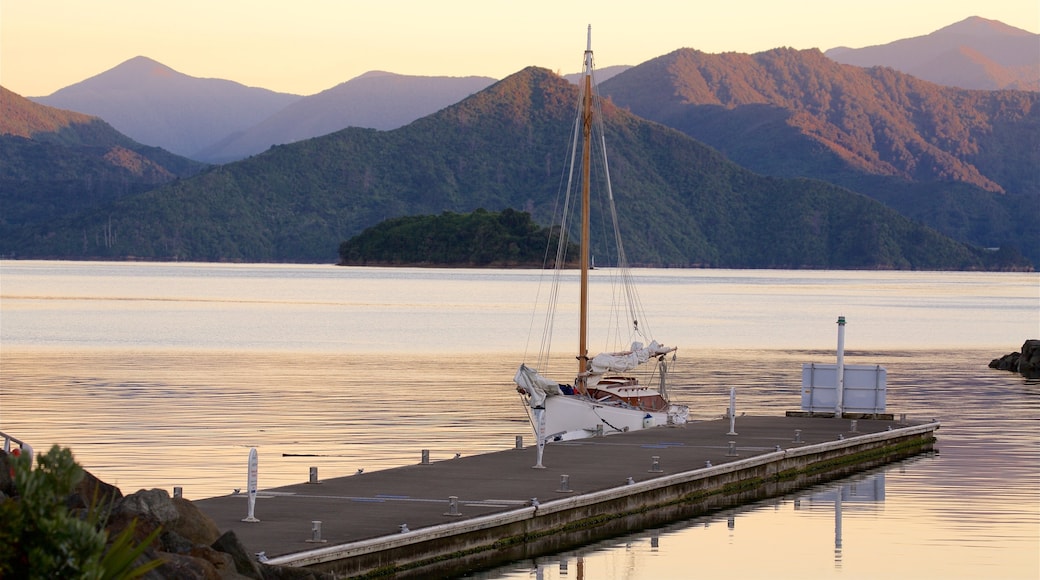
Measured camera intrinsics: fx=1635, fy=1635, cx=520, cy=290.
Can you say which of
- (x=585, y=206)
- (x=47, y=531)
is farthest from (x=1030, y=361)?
(x=47, y=531)

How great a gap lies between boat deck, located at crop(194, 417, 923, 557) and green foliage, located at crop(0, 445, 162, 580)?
590 centimetres

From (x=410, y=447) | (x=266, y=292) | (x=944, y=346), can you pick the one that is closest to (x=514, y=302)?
(x=266, y=292)

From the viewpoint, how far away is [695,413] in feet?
129

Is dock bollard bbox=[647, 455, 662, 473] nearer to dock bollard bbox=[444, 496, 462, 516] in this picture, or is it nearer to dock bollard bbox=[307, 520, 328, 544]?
dock bollard bbox=[444, 496, 462, 516]

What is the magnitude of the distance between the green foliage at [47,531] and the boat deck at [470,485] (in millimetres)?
5899

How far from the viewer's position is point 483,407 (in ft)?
132

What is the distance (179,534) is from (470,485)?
24.8 feet

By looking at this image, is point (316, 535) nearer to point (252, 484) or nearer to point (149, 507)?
point (252, 484)

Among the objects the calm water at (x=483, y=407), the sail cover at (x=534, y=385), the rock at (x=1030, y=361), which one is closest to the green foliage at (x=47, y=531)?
the calm water at (x=483, y=407)

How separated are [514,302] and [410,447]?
10200cm

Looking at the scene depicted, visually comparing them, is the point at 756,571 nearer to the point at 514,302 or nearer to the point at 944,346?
the point at 944,346

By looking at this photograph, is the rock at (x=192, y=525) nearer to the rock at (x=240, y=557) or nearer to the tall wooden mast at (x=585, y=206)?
the rock at (x=240, y=557)

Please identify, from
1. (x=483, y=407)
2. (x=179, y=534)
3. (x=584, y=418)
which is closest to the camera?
(x=179, y=534)

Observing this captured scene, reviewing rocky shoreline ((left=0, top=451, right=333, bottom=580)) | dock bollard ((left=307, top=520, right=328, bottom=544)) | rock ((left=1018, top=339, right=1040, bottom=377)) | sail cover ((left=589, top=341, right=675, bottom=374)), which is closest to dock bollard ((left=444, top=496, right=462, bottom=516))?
dock bollard ((left=307, top=520, right=328, bottom=544))
